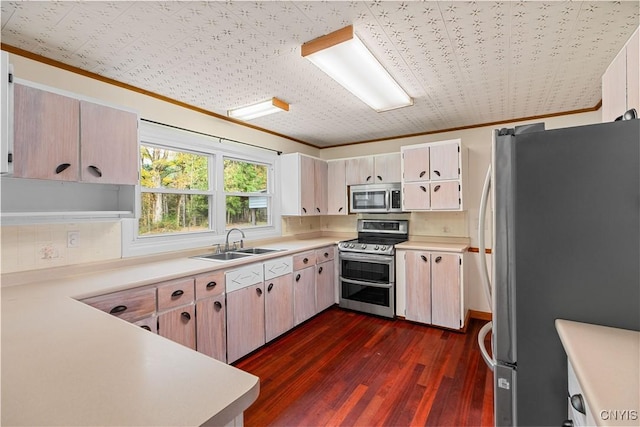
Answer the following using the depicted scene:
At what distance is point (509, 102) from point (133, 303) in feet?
12.0

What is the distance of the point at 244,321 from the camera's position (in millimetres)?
2641

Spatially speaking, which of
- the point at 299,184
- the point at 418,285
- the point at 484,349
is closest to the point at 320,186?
the point at 299,184

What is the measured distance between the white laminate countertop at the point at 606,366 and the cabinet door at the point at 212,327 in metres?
2.18

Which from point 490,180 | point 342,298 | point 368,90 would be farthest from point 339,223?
point 490,180

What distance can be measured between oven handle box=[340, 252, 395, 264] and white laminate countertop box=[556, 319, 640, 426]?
245cm

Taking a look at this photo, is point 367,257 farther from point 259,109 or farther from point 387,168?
point 259,109

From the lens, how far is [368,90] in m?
2.44

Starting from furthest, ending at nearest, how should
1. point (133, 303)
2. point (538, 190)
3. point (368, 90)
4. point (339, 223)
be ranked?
1. point (339, 223)
2. point (368, 90)
3. point (133, 303)
4. point (538, 190)

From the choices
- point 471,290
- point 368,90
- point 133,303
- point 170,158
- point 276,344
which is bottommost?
point 276,344

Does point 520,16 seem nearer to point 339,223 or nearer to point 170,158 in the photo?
point 170,158

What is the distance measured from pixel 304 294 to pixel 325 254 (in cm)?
62

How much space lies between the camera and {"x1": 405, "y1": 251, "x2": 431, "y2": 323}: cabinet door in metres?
3.38

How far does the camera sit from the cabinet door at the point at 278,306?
9.51 feet

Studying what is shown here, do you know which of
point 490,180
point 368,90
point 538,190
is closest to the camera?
point 538,190
